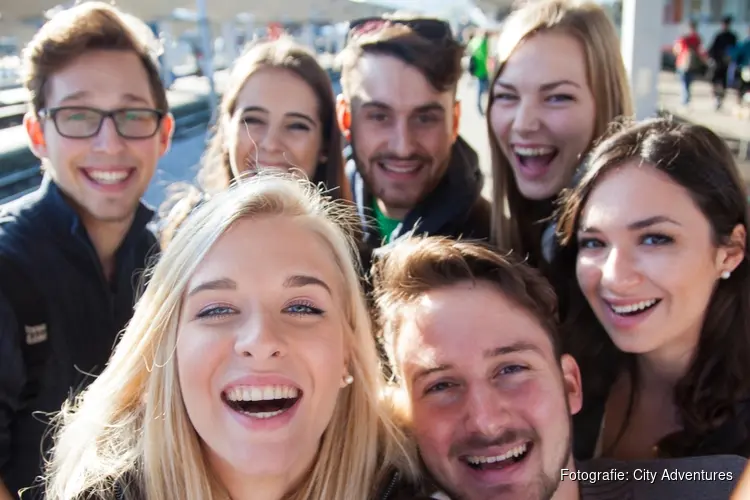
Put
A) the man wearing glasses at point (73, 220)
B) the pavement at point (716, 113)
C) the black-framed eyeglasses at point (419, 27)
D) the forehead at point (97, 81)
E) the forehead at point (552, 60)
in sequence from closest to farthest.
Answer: the man wearing glasses at point (73, 220)
the forehead at point (97, 81)
the forehead at point (552, 60)
the black-framed eyeglasses at point (419, 27)
the pavement at point (716, 113)

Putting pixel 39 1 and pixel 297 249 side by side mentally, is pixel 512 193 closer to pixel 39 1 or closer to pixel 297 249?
pixel 297 249

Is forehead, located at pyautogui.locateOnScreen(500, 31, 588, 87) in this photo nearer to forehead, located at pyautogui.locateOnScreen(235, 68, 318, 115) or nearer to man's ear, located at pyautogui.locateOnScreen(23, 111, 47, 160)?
forehead, located at pyautogui.locateOnScreen(235, 68, 318, 115)

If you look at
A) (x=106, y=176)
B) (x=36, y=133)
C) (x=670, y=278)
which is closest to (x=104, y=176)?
(x=106, y=176)

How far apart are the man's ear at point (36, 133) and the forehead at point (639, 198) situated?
184 cm

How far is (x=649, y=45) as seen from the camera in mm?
8164

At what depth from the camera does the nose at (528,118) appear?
7.86 feet

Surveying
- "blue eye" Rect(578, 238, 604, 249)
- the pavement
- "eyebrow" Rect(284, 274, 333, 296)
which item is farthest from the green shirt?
the pavement

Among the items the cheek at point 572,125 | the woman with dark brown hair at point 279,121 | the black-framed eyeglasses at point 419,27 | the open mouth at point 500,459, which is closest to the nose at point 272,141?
the woman with dark brown hair at point 279,121

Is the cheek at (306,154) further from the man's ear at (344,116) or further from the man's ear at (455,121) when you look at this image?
the man's ear at (455,121)

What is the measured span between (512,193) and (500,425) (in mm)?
1297

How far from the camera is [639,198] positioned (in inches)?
71.9

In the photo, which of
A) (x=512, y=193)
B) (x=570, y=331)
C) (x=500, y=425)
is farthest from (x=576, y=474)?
(x=512, y=193)

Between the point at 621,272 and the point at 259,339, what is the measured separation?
1.06 m

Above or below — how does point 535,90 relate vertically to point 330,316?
above
